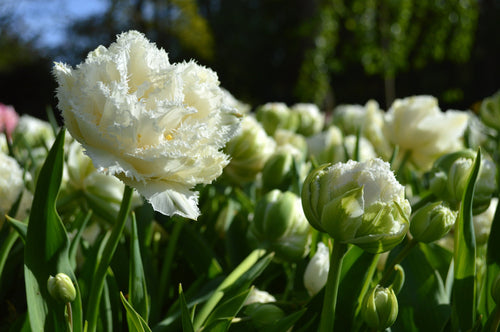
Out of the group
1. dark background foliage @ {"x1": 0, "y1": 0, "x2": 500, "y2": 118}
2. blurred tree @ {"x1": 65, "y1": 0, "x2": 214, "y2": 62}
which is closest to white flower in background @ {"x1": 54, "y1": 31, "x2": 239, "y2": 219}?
dark background foliage @ {"x1": 0, "y1": 0, "x2": 500, "y2": 118}

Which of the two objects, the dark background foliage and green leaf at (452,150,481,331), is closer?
green leaf at (452,150,481,331)

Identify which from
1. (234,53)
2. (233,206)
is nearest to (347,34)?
(234,53)

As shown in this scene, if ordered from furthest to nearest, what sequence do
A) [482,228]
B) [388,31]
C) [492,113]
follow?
[388,31] < [492,113] < [482,228]

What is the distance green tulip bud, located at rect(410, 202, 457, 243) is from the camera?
42 centimetres

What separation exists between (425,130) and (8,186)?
581 millimetres

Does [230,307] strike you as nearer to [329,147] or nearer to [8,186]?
[8,186]

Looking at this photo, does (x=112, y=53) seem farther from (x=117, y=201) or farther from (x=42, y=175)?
(x=117, y=201)

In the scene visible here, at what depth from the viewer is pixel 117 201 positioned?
0.58 metres

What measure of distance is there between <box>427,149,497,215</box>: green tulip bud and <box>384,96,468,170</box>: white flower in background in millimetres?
267

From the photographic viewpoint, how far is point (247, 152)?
2.43 ft

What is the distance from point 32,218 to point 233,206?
0.35 m

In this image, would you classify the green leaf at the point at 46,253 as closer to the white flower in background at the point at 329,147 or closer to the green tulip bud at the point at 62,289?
the green tulip bud at the point at 62,289

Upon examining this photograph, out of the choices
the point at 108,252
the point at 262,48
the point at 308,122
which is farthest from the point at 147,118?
the point at 262,48

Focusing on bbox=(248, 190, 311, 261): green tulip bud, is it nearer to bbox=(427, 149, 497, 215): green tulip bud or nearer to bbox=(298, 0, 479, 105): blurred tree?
bbox=(427, 149, 497, 215): green tulip bud
